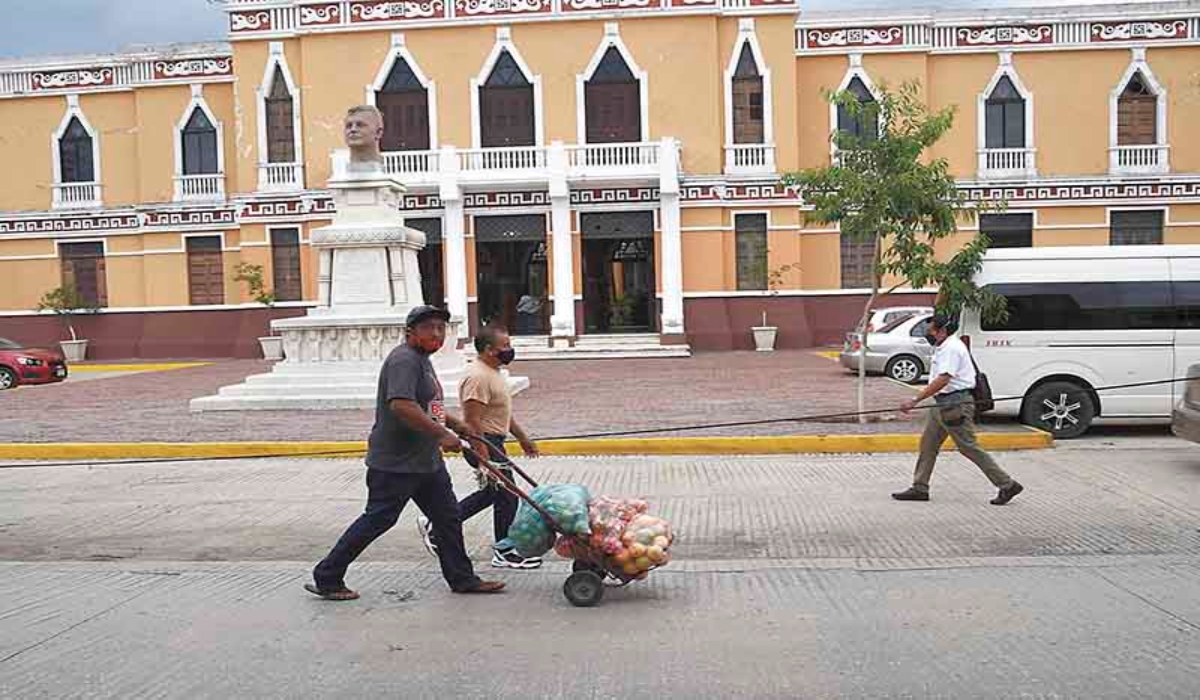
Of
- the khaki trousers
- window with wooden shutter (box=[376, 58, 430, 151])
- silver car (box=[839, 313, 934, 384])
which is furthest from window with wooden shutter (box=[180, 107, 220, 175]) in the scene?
the khaki trousers

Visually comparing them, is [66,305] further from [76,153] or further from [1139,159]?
[1139,159]

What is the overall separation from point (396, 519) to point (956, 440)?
196 inches

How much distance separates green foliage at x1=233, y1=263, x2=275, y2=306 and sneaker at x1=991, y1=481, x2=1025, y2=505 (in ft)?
86.7

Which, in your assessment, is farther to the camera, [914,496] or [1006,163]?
[1006,163]

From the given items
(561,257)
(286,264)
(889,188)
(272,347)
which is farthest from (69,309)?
(889,188)

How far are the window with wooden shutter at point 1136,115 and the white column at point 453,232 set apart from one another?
19.9m

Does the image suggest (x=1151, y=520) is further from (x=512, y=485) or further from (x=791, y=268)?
(x=791, y=268)

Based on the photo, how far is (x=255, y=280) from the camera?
104 ft

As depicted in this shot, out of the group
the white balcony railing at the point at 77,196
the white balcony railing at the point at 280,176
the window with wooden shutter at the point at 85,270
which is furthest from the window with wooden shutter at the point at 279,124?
the window with wooden shutter at the point at 85,270

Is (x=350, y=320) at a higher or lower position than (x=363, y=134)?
lower

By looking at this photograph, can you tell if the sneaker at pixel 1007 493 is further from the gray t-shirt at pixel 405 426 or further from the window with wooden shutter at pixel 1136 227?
the window with wooden shutter at pixel 1136 227

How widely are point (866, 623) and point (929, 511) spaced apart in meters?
3.38

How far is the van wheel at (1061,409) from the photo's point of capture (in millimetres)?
12828

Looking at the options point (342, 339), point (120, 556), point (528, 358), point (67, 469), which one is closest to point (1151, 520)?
point (120, 556)
